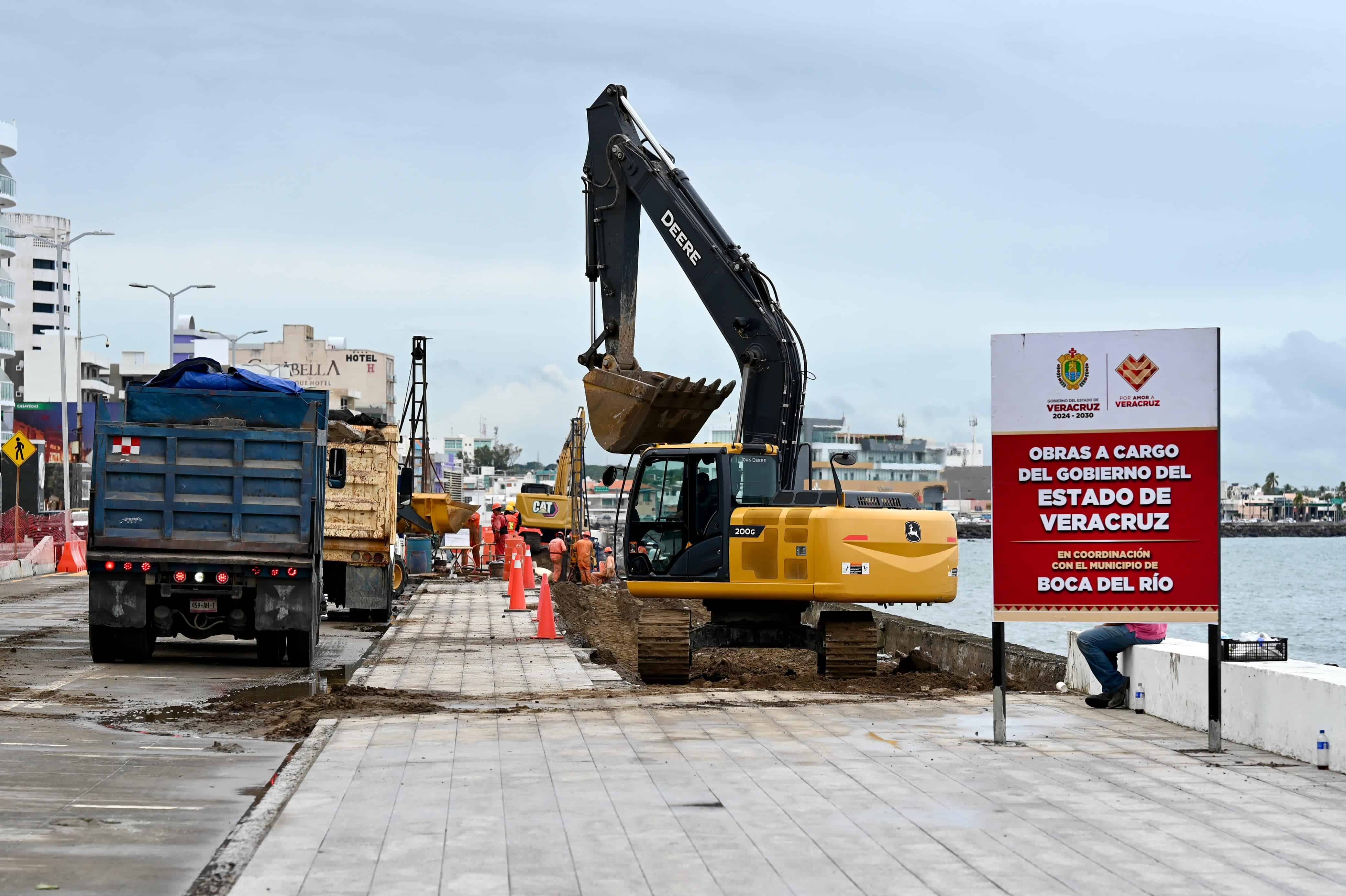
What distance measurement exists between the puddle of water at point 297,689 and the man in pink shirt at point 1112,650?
277 inches

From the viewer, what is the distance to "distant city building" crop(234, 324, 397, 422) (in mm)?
168000

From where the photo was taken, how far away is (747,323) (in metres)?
20.5

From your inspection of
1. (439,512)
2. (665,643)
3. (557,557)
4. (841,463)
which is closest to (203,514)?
(665,643)

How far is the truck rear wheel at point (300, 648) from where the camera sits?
18.2m

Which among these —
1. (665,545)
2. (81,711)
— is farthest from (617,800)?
(665,545)

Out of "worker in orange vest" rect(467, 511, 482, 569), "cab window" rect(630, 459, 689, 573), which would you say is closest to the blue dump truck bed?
"cab window" rect(630, 459, 689, 573)

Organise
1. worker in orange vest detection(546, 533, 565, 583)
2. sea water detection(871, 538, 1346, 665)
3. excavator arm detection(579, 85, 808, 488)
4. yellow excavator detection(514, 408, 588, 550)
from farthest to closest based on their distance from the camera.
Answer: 1. yellow excavator detection(514, 408, 588, 550)
2. sea water detection(871, 538, 1346, 665)
3. worker in orange vest detection(546, 533, 565, 583)
4. excavator arm detection(579, 85, 808, 488)

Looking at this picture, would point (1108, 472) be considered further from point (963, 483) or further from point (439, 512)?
point (963, 483)

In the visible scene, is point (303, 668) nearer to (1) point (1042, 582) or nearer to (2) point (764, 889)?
(1) point (1042, 582)

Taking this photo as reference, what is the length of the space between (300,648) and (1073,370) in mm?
9905

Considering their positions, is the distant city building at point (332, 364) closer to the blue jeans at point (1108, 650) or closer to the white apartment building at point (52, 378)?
the white apartment building at point (52, 378)

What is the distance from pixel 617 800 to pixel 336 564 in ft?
57.4

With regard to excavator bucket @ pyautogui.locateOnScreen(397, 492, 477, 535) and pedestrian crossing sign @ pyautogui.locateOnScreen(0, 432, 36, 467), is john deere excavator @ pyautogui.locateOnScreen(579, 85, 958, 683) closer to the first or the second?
excavator bucket @ pyautogui.locateOnScreen(397, 492, 477, 535)

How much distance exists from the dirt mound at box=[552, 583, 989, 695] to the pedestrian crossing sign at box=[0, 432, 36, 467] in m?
16.3
